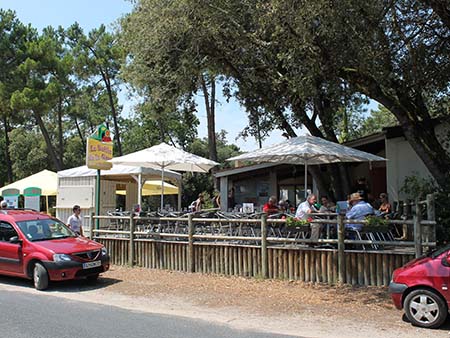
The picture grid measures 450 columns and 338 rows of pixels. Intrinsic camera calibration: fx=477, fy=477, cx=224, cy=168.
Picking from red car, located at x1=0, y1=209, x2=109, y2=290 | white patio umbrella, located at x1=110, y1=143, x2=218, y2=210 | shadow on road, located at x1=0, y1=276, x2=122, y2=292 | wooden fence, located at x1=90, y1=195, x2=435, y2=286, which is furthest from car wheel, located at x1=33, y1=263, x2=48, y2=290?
white patio umbrella, located at x1=110, y1=143, x2=218, y2=210

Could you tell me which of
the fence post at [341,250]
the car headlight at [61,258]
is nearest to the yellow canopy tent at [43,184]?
the car headlight at [61,258]

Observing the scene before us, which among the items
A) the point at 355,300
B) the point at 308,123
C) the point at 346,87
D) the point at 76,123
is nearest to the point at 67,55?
the point at 76,123

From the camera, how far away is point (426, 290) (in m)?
6.68

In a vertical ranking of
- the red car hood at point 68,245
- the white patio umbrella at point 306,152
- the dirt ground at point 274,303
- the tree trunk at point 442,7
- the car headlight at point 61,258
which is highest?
the tree trunk at point 442,7

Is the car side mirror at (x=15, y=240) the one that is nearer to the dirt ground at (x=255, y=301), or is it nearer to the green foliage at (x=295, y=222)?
the dirt ground at (x=255, y=301)

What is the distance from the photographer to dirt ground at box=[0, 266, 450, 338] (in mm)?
6852

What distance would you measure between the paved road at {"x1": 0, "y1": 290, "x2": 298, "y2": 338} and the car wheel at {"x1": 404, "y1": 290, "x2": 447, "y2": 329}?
209 centimetres

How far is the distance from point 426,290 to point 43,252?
7.10 m

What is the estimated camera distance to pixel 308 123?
16.9m

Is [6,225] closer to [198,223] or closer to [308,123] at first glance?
[198,223]

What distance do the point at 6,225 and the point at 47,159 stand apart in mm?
30132

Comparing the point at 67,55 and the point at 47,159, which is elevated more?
the point at 67,55

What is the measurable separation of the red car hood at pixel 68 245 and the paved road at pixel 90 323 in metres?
1.48

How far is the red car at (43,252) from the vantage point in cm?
→ 952
